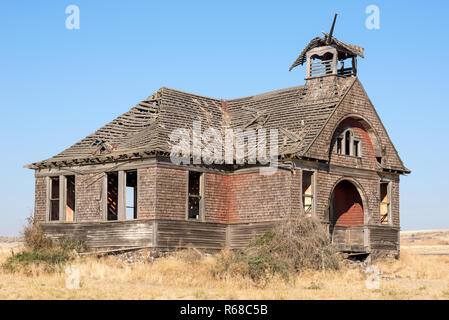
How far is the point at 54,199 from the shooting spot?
3438 cm

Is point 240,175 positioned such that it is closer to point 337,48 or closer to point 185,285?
point 337,48

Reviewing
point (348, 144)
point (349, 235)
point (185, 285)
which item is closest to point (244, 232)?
point (349, 235)

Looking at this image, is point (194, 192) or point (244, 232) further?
point (194, 192)

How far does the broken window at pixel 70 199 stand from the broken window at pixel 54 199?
1.68 feet

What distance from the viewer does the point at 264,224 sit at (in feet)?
104

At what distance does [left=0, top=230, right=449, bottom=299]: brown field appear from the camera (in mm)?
20297

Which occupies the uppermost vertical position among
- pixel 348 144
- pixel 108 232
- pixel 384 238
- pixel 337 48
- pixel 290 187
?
pixel 337 48

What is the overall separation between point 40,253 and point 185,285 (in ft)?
28.2

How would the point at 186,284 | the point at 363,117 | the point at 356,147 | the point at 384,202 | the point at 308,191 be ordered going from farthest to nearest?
the point at 384,202 < the point at 356,147 < the point at 363,117 < the point at 308,191 < the point at 186,284

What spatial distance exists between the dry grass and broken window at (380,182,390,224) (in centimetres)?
515

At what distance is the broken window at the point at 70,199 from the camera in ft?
114

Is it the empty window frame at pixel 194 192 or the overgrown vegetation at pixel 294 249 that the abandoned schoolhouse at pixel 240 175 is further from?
the overgrown vegetation at pixel 294 249

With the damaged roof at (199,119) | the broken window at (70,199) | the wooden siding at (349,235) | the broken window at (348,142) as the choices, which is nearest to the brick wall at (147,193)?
the damaged roof at (199,119)
